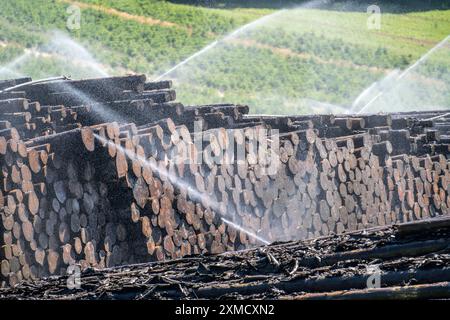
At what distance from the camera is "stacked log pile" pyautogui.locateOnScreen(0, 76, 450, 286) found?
9336mm

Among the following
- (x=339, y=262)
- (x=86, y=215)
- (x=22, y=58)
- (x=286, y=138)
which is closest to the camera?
(x=339, y=262)

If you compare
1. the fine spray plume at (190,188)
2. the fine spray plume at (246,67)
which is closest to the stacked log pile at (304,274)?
the fine spray plume at (190,188)

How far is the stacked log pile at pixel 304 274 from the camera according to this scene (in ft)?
20.0

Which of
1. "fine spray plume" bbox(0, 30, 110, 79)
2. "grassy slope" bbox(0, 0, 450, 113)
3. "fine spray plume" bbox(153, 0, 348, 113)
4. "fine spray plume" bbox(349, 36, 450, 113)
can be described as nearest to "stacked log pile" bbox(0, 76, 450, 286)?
"fine spray plume" bbox(0, 30, 110, 79)

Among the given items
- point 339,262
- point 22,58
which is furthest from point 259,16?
point 339,262

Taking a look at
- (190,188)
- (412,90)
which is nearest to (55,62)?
(412,90)

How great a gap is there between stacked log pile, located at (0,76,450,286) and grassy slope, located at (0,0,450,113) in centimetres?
1588

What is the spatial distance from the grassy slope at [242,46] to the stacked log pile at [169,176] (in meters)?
15.9

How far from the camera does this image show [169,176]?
10.5 m

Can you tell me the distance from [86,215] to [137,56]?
82.5 ft

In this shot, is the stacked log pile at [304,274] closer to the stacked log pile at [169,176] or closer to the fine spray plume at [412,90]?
the stacked log pile at [169,176]

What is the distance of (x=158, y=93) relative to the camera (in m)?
12.6

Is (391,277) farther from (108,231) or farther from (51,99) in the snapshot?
(51,99)

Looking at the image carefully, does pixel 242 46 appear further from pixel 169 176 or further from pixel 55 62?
pixel 169 176
